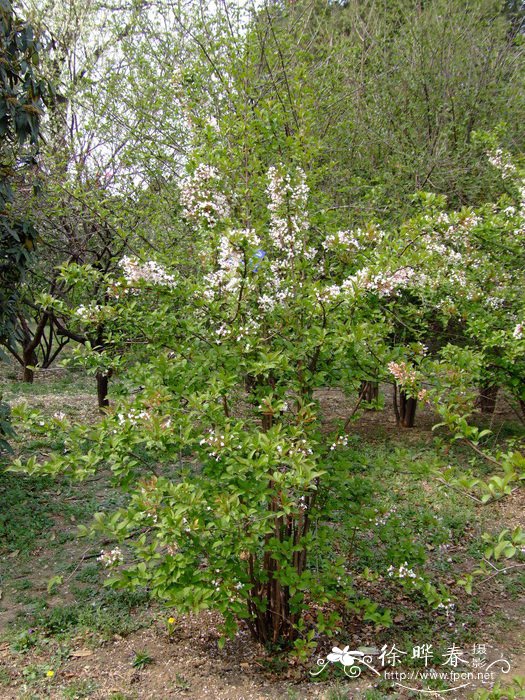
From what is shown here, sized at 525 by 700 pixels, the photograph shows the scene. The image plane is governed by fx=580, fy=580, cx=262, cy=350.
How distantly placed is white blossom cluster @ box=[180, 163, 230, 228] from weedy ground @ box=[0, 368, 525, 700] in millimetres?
1397

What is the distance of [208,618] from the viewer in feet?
11.5

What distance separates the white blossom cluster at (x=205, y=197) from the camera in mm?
2920

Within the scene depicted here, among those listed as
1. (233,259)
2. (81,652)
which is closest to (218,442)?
(233,259)

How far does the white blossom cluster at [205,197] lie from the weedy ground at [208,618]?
140 cm

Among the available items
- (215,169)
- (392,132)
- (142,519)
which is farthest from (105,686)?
(392,132)

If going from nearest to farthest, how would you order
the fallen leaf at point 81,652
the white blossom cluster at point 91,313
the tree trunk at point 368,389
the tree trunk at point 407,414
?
the white blossom cluster at point 91,313 < the fallen leaf at point 81,652 < the tree trunk at point 368,389 < the tree trunk at point 407,414

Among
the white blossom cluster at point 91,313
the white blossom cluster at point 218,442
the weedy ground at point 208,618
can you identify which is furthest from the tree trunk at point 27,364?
the white blossom cluster at point 218,442

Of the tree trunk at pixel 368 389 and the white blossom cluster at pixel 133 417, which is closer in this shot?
the white blossom cluster at pixel 133 417

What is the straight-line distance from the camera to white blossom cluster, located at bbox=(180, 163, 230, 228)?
292cm

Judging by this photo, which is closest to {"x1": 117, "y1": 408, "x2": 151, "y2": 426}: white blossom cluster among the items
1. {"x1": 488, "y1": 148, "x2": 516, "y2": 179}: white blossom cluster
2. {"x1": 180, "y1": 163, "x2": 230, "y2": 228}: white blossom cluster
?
{"x1": 180, "y1": 163, "x2": 230, "y2": 228}: white blossom cluster

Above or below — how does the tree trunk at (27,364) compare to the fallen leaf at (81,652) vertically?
above

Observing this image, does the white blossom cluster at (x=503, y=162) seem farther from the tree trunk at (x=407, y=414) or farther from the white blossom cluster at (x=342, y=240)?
the tree trunk at (x=407, y=414)

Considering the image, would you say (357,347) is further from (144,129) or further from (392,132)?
(392,132)

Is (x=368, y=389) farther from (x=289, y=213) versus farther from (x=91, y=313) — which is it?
(x=91, y=313)
